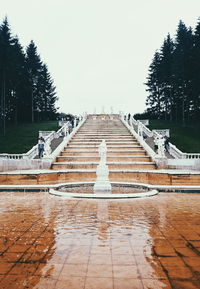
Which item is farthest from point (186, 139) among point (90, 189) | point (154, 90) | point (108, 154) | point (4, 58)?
point (154, 90)

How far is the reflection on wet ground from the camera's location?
321 centimetres

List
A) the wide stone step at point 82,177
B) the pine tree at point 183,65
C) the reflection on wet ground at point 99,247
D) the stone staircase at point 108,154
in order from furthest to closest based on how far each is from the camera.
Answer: the pine tree at point 183,65, the stone staircase at point 108,154, the wide stone step at point 82,177, the reflection on wet ground at point 99,247

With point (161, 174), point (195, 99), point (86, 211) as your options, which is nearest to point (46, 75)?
point (195, 99)

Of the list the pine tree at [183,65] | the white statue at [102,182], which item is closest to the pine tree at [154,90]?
the pine tree at [183,65]

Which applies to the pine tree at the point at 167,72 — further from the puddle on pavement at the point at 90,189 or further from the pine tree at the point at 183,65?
the puddle on pavement at the point at 90,189

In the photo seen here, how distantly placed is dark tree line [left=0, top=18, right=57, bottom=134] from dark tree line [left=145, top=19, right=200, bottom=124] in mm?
22309

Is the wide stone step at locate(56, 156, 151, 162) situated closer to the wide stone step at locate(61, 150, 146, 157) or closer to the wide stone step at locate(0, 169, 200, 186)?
the wide stone step at locate(61, 150, 146, 157)

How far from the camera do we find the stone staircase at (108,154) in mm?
17672

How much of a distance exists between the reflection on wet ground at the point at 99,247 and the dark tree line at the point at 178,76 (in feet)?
113

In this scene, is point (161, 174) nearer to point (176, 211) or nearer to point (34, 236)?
point (176, 211)

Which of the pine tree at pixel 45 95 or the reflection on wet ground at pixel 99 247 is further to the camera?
the pine tree at pixel 45 95

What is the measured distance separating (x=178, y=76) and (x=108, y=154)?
27335 mm

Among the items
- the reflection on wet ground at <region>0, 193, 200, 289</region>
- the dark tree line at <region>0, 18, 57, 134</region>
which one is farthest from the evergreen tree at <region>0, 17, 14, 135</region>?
the reflection on wet ground at <region>0, 193, 200, 289</region>

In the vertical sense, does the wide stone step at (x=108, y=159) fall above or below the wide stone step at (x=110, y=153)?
below
